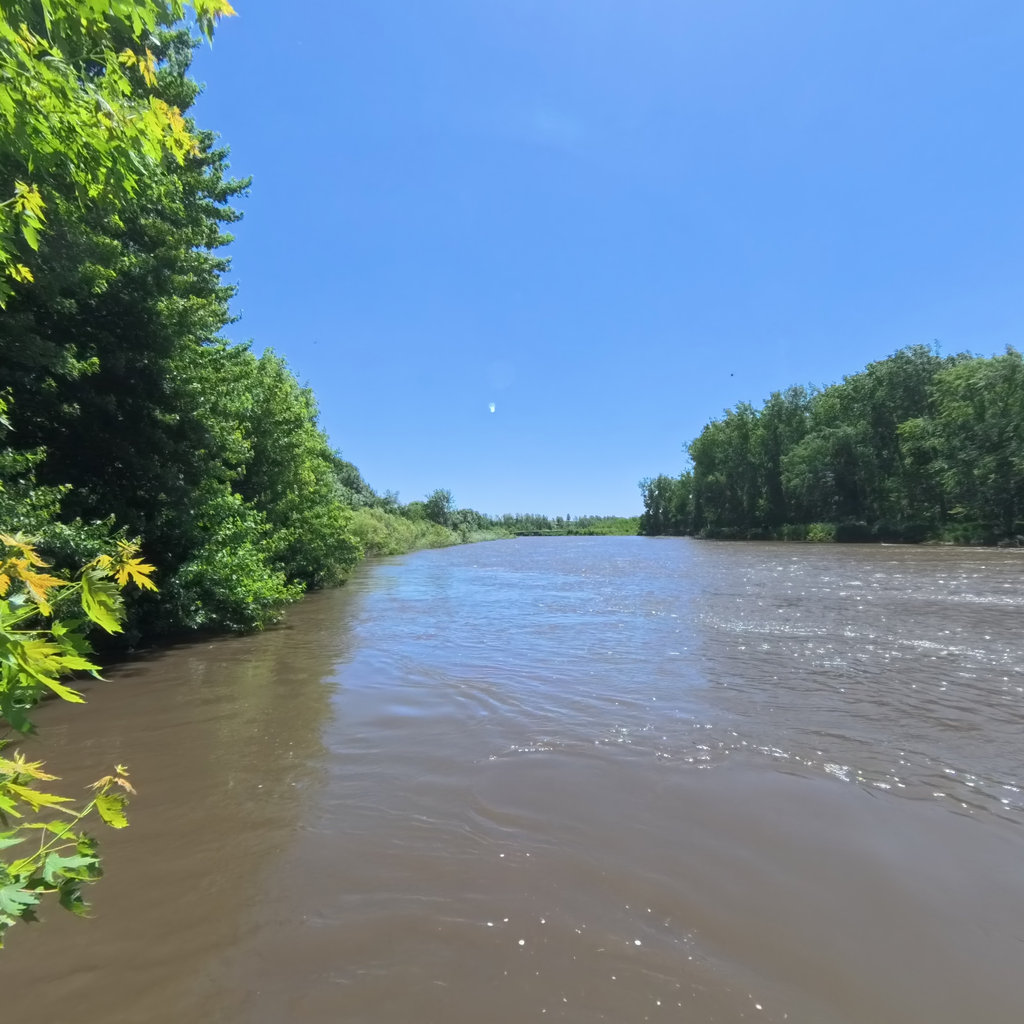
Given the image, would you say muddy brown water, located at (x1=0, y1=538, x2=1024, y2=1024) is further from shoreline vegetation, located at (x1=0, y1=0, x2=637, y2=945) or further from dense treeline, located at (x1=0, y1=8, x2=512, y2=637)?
dense treeline, located at (x1=0, y1=8, x2=512, y2=637)

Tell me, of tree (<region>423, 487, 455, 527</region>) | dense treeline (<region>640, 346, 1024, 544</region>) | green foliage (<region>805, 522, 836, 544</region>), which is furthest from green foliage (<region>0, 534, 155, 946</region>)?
tree (<region>423, 487, 455, 527</region>)

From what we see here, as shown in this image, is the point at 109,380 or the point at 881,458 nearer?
the point at 109,380

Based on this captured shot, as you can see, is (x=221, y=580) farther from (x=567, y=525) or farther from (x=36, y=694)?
(x=567, y=525)

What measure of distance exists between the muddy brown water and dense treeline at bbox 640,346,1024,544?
40.2 meters

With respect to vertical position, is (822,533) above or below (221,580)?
above

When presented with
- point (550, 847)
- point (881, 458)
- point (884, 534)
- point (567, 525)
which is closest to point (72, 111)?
point (550, 847)

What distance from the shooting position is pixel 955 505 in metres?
44.8

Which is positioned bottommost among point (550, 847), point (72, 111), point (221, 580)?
point (550, 847)

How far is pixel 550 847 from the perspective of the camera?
396 cm

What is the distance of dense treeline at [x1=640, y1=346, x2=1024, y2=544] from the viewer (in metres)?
40.5

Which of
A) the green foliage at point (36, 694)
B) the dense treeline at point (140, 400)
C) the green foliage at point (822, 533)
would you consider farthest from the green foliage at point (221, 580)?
the green foliage at point (822, 533)

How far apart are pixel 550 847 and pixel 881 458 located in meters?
59.3

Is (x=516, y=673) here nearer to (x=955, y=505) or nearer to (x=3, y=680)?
(x=3, y=680)

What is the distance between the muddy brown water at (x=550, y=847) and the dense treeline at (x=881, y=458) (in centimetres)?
4021
